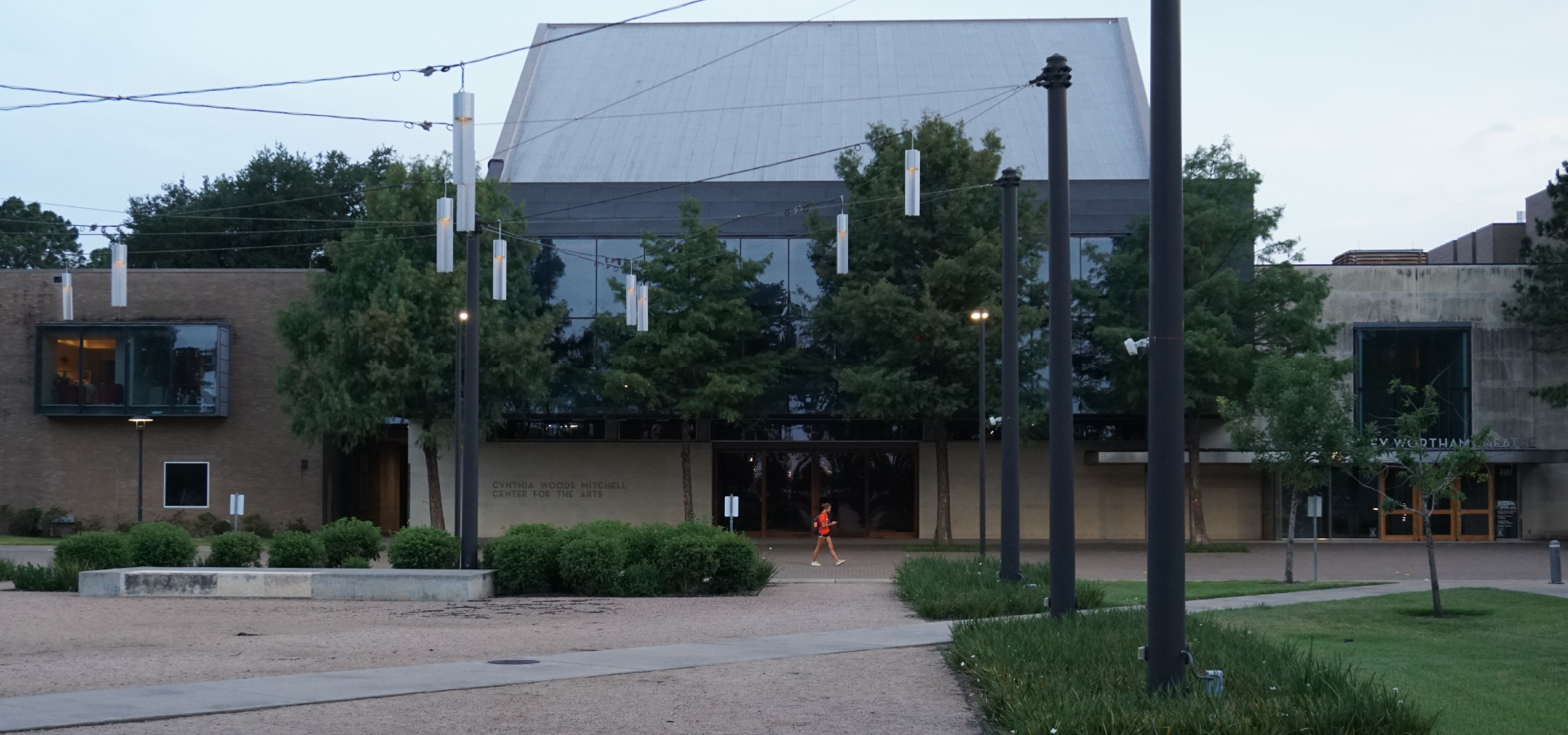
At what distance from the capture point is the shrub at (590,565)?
21.7 m

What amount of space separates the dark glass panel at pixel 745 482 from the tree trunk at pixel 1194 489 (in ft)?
44.7

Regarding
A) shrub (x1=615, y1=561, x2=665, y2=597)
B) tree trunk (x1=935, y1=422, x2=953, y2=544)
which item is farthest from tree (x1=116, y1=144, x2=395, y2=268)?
shrub (x1=615, y1=561, x2=665, y2=597)

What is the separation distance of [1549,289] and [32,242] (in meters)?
68.2

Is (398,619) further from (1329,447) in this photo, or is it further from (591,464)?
(591,464)

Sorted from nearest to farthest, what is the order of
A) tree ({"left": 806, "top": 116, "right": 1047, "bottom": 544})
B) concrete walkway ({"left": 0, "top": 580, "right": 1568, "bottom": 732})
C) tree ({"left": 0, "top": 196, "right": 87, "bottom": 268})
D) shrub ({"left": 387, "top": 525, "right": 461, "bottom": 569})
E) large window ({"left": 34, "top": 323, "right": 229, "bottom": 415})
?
concrete walkway ({"left": 0, "top": 580, "right": 1568, "bottom": 732}) < shrub ({"left": 387, "top": 525, "right": 461, "bottom": 569}) < tree ({"left": 806, "top": 116, "right": 1047, "bottom": 544}) < large window ({"left": 34, "top": 323, "right": 229, "bottom": 415}) < tree ({"left": 0, "top": 196, "right": 87, "bottom": 268})

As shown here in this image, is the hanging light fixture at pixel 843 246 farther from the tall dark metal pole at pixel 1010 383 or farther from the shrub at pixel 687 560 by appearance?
the shrub at pixel 687 560

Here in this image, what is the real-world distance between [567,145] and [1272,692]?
132 feet

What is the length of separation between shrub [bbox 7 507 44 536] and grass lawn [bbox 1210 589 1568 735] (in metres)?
37.9

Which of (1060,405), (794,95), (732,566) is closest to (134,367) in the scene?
(794,95)

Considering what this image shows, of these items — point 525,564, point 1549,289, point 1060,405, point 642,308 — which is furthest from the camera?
point 1549,289

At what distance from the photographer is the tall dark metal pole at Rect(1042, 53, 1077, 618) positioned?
47.9 ft

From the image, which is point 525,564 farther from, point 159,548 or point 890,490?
point 890,490

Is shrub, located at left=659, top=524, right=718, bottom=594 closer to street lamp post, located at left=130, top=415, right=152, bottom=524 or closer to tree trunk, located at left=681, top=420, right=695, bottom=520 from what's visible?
tree trunk, located at left=681, top=420, right=695, bottom=520

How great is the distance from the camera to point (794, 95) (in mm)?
48750
